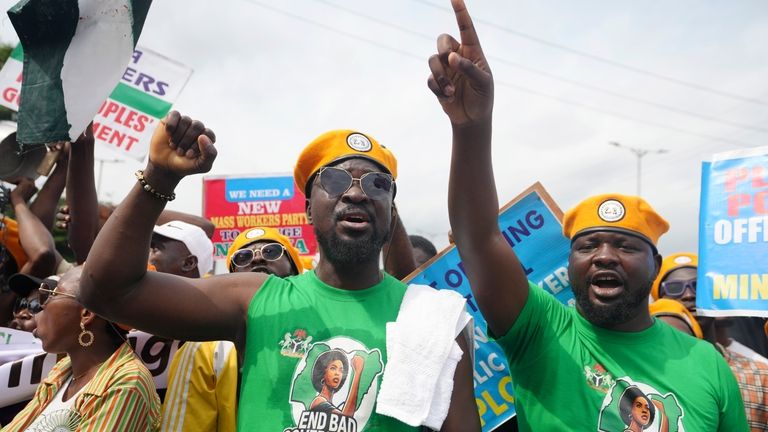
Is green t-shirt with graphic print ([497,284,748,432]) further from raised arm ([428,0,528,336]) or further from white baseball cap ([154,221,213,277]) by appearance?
white baseball cap ([154,221,213,277])

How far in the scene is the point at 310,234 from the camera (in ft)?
27.3

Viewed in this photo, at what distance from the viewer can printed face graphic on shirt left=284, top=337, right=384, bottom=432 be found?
6.88 feet

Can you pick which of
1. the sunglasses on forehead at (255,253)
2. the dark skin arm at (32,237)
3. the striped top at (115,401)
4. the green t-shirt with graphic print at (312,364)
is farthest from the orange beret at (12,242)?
the green t-shirt with graphic print at (312,364)

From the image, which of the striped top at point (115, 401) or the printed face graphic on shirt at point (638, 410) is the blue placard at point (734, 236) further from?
the striped top at point (115, 401)

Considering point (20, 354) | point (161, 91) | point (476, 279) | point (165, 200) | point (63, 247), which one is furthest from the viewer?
point (63, 247)

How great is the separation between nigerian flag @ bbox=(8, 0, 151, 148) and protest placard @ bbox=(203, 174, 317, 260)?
5533mm

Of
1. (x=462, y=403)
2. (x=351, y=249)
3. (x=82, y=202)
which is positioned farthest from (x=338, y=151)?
(x=82, y=202)

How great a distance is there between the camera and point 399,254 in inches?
162

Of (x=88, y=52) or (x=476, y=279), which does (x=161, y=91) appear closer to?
(x=88, y=52)

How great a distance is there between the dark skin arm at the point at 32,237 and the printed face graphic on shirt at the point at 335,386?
3.18m

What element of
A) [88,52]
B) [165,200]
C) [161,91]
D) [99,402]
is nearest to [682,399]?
[165,200]

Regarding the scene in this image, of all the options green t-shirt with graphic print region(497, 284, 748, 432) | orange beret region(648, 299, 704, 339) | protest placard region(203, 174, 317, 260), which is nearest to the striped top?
green t-shirt with graphic print region(497, 284, 748, 432)

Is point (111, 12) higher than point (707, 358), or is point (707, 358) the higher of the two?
point (111, 12)

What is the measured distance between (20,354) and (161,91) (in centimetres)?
349
